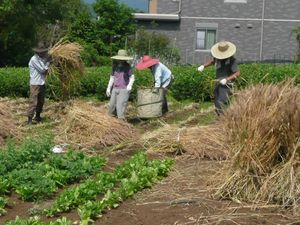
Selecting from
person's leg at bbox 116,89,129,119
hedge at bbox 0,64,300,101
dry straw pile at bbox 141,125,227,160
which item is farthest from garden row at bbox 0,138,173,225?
hedge at bbox 0,64,300,101

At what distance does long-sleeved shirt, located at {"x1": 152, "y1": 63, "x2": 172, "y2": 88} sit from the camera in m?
13.0

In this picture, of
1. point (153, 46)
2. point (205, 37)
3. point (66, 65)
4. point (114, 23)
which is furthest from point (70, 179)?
point (205, 37)

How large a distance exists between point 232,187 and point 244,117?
2.31 feet

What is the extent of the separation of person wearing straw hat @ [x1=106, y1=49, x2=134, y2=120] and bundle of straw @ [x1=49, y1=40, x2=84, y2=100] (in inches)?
49.1

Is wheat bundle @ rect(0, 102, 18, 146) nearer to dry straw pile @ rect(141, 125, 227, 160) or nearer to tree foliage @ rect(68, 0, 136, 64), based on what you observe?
dry straw pile @ rect(141, 125, 227, 160)

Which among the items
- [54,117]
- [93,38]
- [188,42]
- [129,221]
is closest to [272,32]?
[188,42]

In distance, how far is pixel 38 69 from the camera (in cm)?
1277

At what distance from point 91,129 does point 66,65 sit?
2.89 metres

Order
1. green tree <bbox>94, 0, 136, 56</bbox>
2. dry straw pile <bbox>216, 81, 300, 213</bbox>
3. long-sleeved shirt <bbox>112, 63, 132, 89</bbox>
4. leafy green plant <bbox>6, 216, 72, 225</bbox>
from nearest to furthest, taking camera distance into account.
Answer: leafy green plant <bbox>6, 216, 72, 225</bbox>, dry straw pile <bbox>216, 81, 300, 213</bbox>, long-sleeved shirt <bbox>112, 63, 132, 89</bbox>, green tree <bbox>94, 0, 136, 56</bbox>

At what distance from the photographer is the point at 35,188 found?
704cm

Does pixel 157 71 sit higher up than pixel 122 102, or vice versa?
pixel 157 71

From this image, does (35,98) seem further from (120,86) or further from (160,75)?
(160,75)

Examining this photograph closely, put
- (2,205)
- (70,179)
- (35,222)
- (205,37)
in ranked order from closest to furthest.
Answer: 1. (35,222)
2. (2,205)
3. (70,179)
4. (205,37)

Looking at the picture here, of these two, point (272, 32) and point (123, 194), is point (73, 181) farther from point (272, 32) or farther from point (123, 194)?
point (272, 32)
